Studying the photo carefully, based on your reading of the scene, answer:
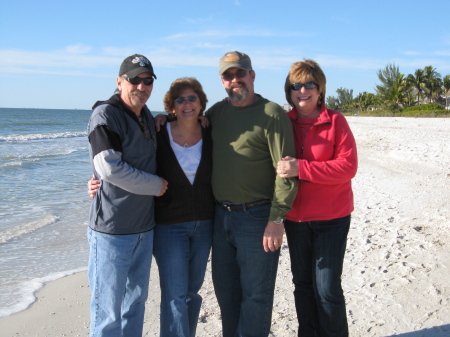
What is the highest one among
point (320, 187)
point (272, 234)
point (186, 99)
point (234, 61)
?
point (234, 61)

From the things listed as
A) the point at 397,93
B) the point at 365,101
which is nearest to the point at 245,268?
the point at 397,93

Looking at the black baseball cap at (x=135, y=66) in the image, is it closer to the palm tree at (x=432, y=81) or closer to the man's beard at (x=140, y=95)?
the man's beard at (x=140, y=95)

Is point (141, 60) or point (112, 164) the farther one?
point (141, 60)

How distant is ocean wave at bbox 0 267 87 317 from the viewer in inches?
172

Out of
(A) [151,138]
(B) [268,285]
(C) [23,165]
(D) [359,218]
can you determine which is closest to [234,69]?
(A) [151,138]

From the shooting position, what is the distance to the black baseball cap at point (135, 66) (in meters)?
2.77

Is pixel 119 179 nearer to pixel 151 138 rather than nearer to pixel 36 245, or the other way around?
pixel 151 138

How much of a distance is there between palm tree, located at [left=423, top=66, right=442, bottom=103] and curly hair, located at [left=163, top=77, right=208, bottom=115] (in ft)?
189

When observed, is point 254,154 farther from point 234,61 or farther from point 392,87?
point 392,87

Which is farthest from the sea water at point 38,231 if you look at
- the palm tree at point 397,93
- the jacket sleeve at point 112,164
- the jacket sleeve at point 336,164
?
the palm tree at point 397,93

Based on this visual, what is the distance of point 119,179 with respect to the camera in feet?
8.62

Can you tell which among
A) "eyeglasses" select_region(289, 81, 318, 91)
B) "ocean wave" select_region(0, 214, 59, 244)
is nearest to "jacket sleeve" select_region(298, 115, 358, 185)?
"eyeglasses" select_region(289, 81, 318, 91)

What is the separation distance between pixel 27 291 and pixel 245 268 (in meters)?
3.07

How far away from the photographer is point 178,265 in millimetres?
2951
